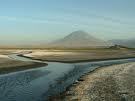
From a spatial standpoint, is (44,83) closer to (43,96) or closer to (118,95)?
(43,96)

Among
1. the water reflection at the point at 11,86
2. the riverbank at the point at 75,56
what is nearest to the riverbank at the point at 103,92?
the water reflection at the point at 11,86

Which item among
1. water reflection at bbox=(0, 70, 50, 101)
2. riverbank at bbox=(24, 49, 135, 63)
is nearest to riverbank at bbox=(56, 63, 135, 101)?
water reflection at bbox=(0, 70, 50, 101)

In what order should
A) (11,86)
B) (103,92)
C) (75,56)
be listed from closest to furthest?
(103,92)
(11,86)
(75,56)

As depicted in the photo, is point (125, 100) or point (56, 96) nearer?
point (125, 100)

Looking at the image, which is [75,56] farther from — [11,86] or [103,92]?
[103,92]

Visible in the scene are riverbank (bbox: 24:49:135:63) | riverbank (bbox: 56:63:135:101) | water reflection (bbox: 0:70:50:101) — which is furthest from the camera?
riverbank (bbox: 24:49:135:63)

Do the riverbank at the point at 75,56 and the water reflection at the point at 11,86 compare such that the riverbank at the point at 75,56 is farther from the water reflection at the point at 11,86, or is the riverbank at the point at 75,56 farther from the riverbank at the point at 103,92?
the riverbank at the point at 103,92

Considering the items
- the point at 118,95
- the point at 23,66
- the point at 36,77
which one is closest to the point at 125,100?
the point at 118,95

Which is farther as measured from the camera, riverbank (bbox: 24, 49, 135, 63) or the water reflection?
riverbank (bbox: 24, 49, 135, 63)

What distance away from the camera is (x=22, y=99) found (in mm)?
25562

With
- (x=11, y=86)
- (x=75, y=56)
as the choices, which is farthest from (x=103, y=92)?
(x=75, y=56)

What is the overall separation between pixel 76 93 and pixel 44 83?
8.72 meters

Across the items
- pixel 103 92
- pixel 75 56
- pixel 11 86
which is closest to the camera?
pixel 103 92

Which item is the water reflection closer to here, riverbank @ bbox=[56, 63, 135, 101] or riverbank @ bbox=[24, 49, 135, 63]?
riverbank @ bbox=[56, 63, 135, 101]
